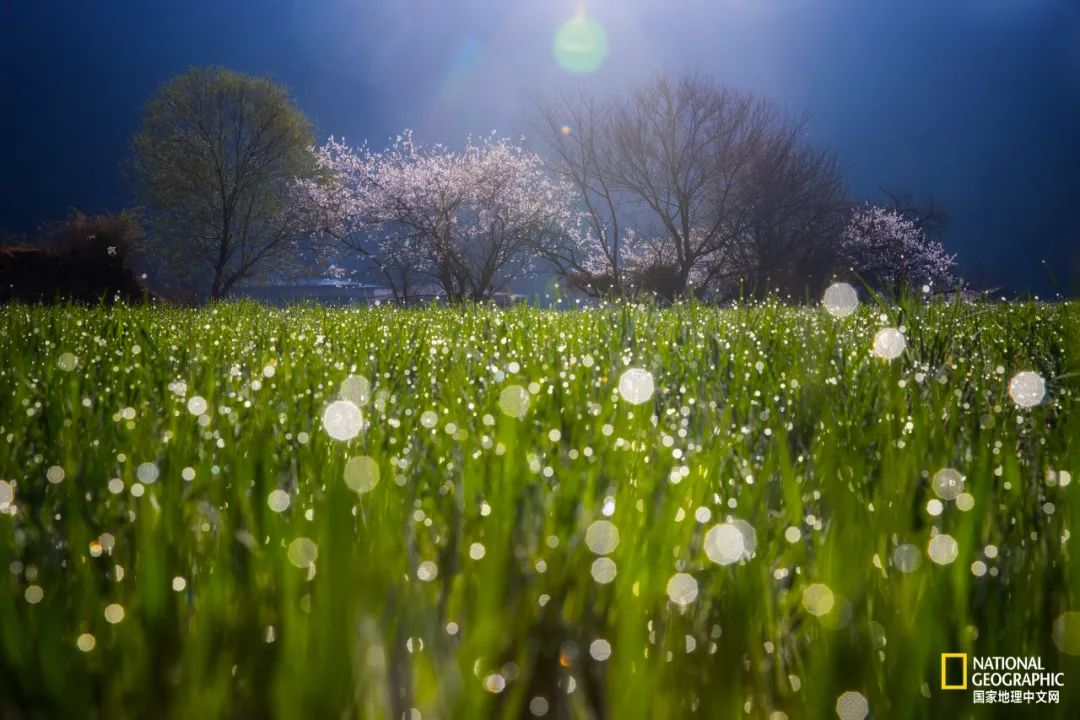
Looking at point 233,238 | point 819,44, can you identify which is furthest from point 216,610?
point 819,44

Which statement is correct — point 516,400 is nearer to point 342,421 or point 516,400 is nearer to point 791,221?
point 342,421

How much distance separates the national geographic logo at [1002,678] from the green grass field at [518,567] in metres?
0.01

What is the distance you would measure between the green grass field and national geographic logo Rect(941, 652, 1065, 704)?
0.04ft

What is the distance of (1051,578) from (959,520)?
0.17 m

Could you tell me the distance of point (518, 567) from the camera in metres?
0.81

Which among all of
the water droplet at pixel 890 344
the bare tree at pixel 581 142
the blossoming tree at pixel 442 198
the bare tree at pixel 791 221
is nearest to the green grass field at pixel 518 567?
the water droplet at pixel 890 344

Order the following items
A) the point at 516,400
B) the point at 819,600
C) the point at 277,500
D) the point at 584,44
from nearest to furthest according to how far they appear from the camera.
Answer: the point at 819,600
the point at 277,500
the point at 516,400
the point at 584,44

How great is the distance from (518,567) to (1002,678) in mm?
497

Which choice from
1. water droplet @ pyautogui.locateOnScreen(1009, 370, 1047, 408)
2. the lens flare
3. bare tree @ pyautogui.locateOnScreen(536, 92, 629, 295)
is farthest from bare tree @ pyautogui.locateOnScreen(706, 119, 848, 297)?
the lens flare

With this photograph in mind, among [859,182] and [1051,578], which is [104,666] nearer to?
[1051,578]

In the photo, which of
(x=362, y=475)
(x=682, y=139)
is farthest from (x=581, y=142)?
(x=362, y=475)

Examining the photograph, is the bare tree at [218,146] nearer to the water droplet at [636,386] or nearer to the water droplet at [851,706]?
the water droplet at [636,386]

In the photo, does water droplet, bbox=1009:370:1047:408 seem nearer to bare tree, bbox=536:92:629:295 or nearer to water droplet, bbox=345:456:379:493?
water droplet, bbox=345:456:379:493

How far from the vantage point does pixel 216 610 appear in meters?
0.68
